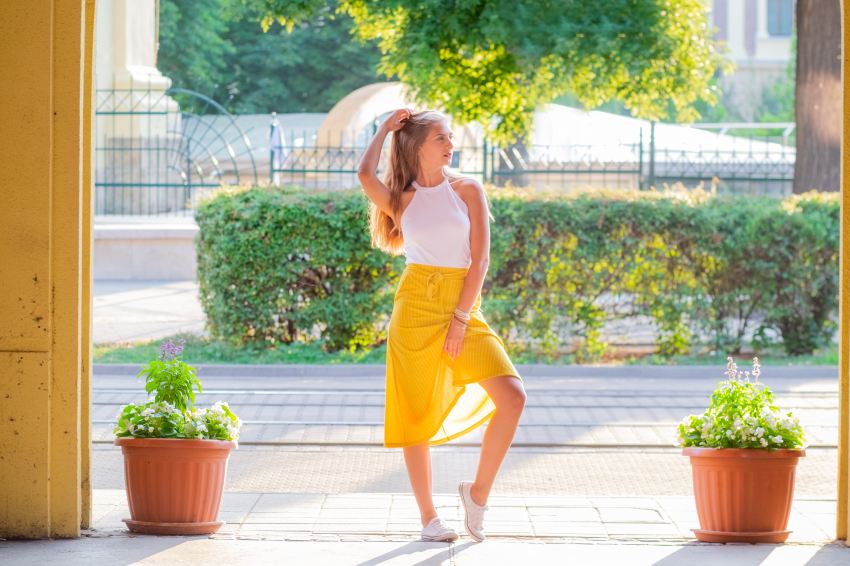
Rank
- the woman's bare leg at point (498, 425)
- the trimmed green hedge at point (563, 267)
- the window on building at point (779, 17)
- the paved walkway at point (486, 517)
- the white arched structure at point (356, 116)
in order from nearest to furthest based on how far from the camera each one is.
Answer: the woman's bare leg at point (498, 425) → the paved walkway at point (486, 517) → the trimmed green hedge at point (563, 267) → the white arched structure at point (356, 116) → the window on building at point (779, 17)

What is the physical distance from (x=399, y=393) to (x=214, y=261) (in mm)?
8171

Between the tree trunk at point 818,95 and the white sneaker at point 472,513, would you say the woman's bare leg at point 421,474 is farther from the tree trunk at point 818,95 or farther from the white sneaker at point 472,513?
the tree trunk at point 818,95

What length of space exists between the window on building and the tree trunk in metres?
48.8

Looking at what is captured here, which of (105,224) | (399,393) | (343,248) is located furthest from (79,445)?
(105,224)

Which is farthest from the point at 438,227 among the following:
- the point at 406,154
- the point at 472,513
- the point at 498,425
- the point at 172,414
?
the point at 172,414

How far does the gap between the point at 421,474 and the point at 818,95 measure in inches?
543

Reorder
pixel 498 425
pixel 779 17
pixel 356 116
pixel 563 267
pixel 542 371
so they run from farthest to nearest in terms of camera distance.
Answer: pixel 779 17, pixel 356 116, pixel 563 267, pixel 542 371, pixel 498 425

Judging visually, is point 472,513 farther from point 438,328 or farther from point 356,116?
point 356,116

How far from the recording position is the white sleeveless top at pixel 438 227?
6.46 m

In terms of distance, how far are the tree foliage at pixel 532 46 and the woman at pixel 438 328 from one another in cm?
1219

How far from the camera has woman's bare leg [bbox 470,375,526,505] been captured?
6320mm

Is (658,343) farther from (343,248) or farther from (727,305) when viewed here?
(343,248)

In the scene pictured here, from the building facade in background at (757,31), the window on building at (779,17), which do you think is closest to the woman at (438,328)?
the building facade in background at (757,31)

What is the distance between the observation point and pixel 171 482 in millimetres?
6508
